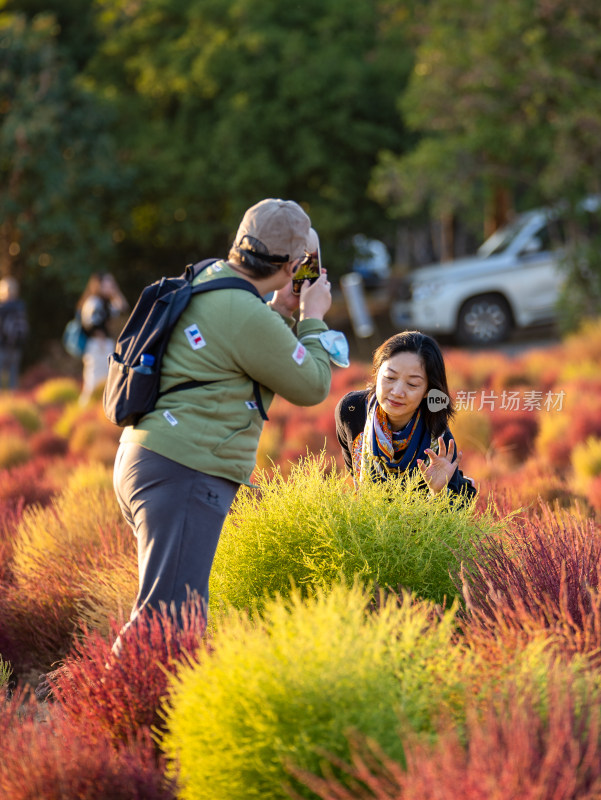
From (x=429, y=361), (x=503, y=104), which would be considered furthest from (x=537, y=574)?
(x=503, y=104)

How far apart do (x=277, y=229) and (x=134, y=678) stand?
149 centimetres

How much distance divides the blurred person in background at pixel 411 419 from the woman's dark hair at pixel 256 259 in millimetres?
866

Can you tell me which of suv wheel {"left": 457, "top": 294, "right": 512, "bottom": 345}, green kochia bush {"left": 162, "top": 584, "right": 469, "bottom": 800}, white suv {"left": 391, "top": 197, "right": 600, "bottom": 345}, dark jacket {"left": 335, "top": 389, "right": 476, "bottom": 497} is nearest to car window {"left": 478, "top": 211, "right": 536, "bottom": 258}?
white suv {"left": 391, "top": 197, "right": 600, "bottom": 345}

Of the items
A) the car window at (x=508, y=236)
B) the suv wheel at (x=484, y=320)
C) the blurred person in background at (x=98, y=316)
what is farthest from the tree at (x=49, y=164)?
the blurred person in background at (x=98, y=316)

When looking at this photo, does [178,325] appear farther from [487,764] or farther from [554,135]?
[554,135]

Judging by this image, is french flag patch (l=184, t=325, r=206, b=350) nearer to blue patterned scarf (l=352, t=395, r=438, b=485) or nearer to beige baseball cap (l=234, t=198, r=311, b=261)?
beige baseball cap (l=234, t=198, r=311, b=261)

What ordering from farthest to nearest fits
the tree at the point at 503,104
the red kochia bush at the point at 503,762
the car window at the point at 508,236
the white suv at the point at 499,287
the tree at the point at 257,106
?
the tree at the point at 257,106 < the car window at the point at 508,236 < the white suv at the point at 499,287 < the tree at the point at 503,104 < the red kochia bush at the point at 503,762

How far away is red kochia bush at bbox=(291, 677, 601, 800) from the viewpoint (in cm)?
237

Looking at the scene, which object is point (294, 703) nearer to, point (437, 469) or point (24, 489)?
point (437, 469)

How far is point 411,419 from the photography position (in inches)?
167

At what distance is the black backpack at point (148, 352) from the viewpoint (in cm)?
346

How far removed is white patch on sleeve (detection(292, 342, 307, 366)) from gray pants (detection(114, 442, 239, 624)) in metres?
0.48

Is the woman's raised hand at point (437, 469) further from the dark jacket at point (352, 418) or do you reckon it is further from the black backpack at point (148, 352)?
the black backpack at point (148, 352)

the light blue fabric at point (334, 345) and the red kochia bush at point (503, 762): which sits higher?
the light blue fabric at point (334, 345)
